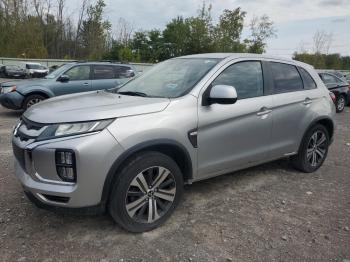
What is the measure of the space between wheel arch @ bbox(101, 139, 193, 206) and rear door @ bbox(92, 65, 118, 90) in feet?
23.2

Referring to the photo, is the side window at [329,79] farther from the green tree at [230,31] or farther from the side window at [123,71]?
the green tree at [230,31]

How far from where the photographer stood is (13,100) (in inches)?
375

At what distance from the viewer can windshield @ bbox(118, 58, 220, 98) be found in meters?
3.84

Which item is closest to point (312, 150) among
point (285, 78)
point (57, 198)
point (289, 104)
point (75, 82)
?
point (289, 104)

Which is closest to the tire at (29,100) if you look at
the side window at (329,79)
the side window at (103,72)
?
the side window at (103,72)

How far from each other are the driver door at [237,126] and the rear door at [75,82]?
6613 millimetres

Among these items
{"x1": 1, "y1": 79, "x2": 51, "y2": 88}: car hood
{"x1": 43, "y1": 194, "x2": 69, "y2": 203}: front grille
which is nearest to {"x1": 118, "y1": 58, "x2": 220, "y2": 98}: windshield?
{"x1": 43, "y1": 194, "x2": 69, "y2": 203}: front grille

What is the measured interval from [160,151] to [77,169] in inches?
34.1

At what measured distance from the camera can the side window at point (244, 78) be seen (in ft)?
13.3

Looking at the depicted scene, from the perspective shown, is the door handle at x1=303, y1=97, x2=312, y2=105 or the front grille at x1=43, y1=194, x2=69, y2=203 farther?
the door handle at x1=303, y1=97, x2=312, y2=105

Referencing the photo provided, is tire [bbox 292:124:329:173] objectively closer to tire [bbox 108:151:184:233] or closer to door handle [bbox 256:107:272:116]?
door handle [bbox 256:107:272:116]

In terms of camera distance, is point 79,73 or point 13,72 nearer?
point 79,73

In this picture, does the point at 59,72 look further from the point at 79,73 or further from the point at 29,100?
the point at 29,100

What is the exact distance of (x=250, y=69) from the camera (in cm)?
438
